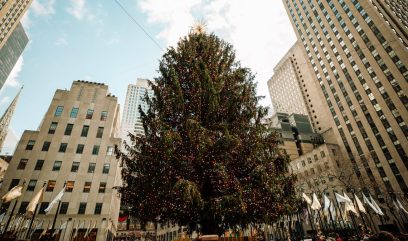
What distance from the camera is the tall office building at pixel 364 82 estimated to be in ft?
171

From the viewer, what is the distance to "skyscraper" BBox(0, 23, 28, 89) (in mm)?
131500

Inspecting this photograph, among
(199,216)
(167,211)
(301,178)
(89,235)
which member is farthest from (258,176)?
(301,178)

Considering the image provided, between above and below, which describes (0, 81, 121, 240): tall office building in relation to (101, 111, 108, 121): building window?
below

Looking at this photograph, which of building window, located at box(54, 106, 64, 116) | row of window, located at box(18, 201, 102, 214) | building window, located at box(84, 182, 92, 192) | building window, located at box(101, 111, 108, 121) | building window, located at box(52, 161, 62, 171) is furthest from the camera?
building window, located at box(101, 111, 108, 121)

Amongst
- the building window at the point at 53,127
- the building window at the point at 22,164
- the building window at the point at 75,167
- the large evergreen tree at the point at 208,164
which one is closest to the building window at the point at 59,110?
the building window at the point at 53,127

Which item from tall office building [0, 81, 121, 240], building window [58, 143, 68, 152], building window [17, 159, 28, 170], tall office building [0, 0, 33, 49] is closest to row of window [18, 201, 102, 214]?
tall office building [0, 81, 121, 240]

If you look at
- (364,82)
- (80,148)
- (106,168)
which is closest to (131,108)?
(80,148)

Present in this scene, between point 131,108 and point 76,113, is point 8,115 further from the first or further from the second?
point 131,108

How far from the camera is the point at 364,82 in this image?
199 feet

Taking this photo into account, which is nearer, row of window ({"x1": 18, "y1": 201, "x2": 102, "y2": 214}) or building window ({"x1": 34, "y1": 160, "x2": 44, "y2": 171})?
row of window ({"x1": 18, "y1": 201, "x2": 102, "y2": 214})

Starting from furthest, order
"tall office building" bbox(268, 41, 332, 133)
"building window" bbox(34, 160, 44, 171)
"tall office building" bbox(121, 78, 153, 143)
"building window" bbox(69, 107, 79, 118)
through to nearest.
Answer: "tall office building" bbox(121, 78, 153, 143)
"tall office building" bbox(268, 41, 332, 133)
"building window" bbox(69, 107, 79, 118)
"building window" bbox(34, 160, 44, 171)

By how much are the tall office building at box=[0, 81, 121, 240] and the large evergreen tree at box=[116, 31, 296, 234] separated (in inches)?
1094

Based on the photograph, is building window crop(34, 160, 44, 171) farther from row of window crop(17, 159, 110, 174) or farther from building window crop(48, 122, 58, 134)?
building window crop(48, 122, 58, 134)

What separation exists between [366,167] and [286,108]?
7347 centimetres
